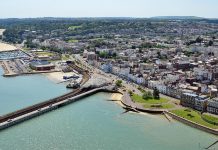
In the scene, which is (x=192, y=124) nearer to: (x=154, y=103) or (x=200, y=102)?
(x=200, y=102)

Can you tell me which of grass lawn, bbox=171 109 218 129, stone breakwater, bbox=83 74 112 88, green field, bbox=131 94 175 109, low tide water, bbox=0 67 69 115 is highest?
grass lawn, bbox=171 109 218 129

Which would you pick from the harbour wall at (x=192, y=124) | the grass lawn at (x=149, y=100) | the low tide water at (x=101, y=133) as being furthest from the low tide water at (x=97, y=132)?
the grass lawn at (x=149, y=100)

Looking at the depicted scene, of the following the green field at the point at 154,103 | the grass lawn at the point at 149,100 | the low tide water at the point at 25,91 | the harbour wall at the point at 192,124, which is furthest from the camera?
the low tide water at the point at 25,91

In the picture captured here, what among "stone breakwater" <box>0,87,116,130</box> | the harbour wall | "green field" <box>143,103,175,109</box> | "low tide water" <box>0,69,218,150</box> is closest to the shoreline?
the harbour wall

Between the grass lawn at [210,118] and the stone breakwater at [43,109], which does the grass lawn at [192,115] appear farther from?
the stone breakwater at [43,109]

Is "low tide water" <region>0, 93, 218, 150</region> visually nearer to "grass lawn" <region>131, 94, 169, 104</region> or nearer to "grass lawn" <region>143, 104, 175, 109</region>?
"grass lawn" <region>143, 104, 175, 109</region>

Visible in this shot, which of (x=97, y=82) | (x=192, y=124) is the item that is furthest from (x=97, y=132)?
(x=97, y=82)

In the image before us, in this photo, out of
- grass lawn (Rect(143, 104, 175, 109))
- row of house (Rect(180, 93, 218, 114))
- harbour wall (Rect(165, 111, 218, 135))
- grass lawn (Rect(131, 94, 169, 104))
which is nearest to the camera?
harbour wall (Rect(165, 111, 218, 135))

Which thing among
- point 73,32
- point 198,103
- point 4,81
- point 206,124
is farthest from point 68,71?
point 73,32

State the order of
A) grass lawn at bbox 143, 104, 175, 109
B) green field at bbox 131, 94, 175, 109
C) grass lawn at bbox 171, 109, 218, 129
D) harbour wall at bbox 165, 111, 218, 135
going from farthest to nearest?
1. green field at bbox 131, 94, 175, 109
2. grass lawn at bbox 143, 104, 175, 109
3. grass lawn at bbox 171, 109, 218, 129
4. harbour wall at bbox 165, 111, 218, 135
